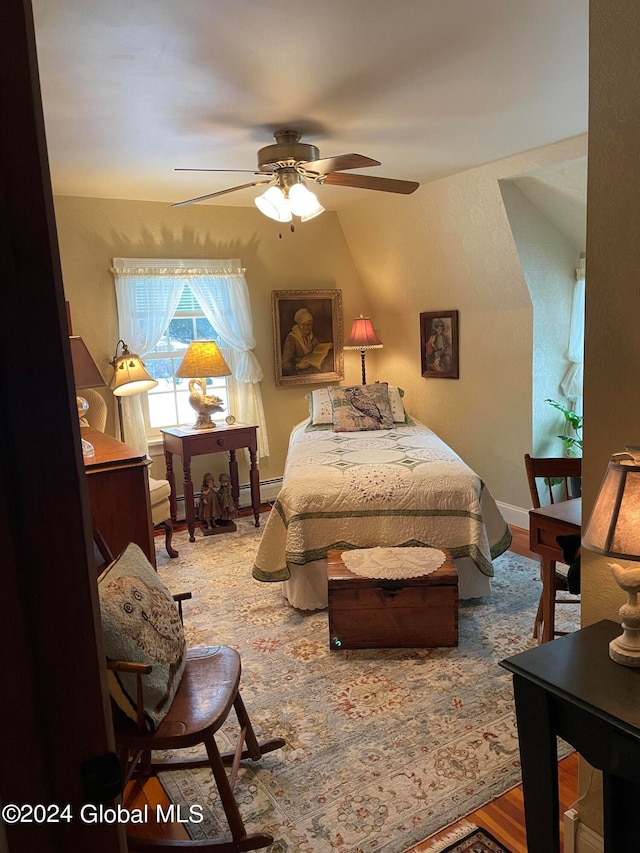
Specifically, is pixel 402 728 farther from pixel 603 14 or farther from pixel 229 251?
pixel 229 251

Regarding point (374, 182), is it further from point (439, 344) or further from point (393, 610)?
point (439, 344)

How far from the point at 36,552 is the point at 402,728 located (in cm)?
207

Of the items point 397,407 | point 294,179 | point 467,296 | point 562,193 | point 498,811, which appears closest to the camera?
point 498,811

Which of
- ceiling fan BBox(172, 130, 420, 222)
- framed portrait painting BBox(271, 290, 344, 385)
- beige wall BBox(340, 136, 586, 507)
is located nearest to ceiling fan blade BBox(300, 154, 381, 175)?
ceiling fan BBox(172, 130, 420, 222)

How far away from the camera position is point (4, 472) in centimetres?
59

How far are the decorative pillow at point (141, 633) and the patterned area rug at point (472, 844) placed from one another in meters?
0.92

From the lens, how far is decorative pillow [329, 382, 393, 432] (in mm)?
4488

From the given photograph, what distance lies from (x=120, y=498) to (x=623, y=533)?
2.18m

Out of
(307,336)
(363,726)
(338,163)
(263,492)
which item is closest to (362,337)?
(307,336)

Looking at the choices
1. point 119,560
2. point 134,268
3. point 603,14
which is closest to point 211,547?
point 134,268

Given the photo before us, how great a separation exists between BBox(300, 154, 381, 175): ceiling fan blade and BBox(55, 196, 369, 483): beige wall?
2.14 metres

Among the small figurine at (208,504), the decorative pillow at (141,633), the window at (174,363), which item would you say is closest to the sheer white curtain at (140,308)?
the window at (174,363)

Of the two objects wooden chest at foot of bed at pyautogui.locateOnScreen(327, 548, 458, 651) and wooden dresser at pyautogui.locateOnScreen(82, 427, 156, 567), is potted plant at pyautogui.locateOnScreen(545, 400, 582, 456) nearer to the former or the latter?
wooden chest at foot of bed at pyautogui.locateOnScreen(327, 548, 458, 651)

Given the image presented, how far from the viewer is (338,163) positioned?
104 inches
